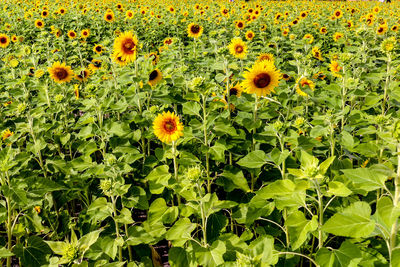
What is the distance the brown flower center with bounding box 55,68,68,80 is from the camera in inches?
148

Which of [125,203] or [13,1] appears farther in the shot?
[13,1]

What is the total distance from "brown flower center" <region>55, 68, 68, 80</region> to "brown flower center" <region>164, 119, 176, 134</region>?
2.02 metres

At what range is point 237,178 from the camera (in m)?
→ 2.59

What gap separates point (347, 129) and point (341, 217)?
1.31 meters

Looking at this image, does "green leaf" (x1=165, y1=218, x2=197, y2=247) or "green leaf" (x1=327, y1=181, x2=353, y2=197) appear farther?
"green leaf" (x1=165, y1=218, x2=197, y2=247)

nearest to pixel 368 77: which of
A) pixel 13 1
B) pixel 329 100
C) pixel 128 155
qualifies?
pixel 329 100

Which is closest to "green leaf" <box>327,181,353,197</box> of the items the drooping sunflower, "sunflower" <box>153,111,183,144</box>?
"sunflower" <box>153,111,183,144</box>

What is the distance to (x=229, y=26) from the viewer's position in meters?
8.45

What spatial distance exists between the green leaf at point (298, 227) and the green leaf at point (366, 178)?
0.98ft

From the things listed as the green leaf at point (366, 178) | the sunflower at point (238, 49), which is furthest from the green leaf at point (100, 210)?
the sunflower at point (238, 49)

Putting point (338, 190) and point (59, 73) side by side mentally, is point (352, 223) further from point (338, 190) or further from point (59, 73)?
point (59, 73)

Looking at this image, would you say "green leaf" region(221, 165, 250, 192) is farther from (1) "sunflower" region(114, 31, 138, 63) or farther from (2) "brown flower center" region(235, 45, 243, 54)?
(2) "brown flower center" region(235, 45, 243, 54)

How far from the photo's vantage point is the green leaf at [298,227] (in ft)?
5.64

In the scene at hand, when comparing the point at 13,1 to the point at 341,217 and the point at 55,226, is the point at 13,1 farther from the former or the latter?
the point at 341,217
